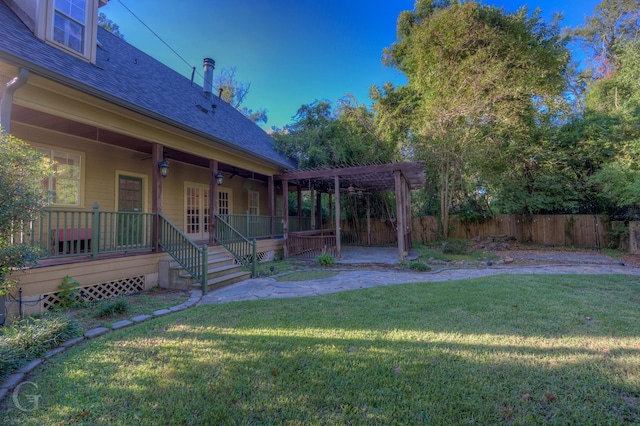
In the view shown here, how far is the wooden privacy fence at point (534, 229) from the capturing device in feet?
41.5

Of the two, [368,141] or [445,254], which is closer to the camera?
[445,254]

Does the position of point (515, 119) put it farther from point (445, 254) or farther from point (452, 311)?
point (452, 311)

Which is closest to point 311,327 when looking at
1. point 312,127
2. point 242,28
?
point 312,127

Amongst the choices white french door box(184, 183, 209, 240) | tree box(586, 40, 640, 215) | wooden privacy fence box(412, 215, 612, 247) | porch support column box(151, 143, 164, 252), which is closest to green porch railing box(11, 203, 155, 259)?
porch support column box(151, 143, 164, 252)

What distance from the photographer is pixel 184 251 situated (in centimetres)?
604

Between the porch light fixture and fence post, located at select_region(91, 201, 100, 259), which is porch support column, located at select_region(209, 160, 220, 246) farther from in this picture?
fence post, located at select_region(91, 201, 100, 259)

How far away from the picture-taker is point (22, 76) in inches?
157

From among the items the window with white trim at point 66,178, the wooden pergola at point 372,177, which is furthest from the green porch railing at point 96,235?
the wooden pergola at point 372,177

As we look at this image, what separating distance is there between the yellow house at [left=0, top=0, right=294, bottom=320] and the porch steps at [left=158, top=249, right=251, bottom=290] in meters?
0.06

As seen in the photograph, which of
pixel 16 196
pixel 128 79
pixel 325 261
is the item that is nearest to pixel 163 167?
pixel 128 79

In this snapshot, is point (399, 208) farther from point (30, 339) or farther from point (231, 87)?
point (231, 87)

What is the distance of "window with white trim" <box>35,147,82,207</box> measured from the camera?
5.97 metres

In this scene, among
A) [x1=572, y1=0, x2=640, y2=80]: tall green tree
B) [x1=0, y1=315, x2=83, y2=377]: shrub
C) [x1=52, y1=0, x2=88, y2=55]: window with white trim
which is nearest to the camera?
[x1=0, y1=315, x2=83, y2=377]: shrub

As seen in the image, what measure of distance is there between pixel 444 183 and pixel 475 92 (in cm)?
437
